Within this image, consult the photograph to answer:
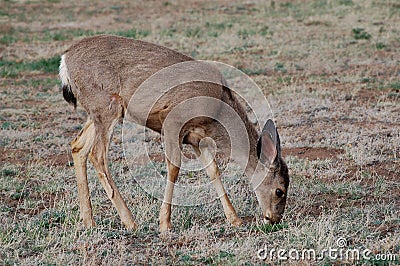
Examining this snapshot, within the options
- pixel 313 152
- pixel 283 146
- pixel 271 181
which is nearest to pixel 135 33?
pixel 283 146

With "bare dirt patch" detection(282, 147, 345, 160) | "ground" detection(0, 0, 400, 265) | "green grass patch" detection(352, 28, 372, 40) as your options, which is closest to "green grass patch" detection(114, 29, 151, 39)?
"ground" detection(0, 0, 400, 265)

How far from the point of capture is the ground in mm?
6449

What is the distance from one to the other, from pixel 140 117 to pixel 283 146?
3.72 metres

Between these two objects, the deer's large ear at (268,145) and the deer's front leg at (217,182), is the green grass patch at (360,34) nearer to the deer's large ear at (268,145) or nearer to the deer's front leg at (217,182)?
the deer's front leg at (217,182)

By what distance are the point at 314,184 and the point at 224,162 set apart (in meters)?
1.72

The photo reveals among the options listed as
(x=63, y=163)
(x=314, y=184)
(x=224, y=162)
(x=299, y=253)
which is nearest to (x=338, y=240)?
(x=299, y=253)

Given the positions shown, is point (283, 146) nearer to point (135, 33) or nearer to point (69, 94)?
point (69, 94)

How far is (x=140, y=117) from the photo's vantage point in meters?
7.67

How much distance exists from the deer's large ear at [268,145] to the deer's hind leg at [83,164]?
6.42 feet

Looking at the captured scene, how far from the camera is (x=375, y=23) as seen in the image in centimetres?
2397

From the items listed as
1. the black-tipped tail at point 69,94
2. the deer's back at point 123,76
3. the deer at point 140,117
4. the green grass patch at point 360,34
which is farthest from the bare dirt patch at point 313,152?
the green grass patch at point 360,34

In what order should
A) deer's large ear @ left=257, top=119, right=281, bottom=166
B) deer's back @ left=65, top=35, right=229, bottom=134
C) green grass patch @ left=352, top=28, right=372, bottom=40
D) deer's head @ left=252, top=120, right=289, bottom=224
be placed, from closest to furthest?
deer's large ear @ left=257, top=119, right=281, bottom=166 < deer's head @ left=252, top=120, right=289, bottom=224 < deer's back @ left=65, top=35, right=229, bottom=134 < green grass patch @ left=352, top=28, right=372, bottom=40

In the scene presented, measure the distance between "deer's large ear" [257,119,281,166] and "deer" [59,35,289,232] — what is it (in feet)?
0.04

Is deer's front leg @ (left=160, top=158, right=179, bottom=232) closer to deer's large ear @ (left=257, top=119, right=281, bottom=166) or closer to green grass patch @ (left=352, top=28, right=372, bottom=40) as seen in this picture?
deer's large ear @ (left=257, top=119, right=281, bottom=166)
